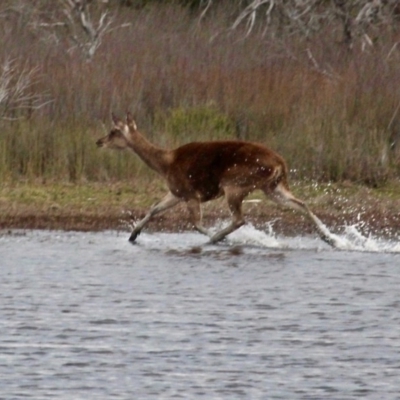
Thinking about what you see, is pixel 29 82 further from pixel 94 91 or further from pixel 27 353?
pixel 27 353

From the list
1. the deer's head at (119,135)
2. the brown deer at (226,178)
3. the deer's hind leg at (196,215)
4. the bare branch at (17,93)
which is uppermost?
the bare branch at (17,93)

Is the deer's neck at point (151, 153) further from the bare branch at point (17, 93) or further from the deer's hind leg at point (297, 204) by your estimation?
the bare branch at point (17, 93)

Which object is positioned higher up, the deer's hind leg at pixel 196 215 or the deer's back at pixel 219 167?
the deer's back at pixel 219 167

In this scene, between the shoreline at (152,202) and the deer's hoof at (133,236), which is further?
the shoreline at (152,202)

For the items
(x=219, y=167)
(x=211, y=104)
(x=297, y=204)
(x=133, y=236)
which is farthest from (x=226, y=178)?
(x=211, y=104)

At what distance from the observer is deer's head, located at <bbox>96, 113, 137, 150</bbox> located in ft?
48.6

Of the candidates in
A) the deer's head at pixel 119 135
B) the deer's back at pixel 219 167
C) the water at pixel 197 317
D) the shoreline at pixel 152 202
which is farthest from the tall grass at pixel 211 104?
the deer's back at pixel 219 167

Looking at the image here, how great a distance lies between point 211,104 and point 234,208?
4.40m

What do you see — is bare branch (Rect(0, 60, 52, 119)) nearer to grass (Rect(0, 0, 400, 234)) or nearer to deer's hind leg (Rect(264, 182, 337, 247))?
grass (Rect(0, 0, 400, 234))

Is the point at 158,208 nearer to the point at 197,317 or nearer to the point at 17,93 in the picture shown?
the point at 197,317

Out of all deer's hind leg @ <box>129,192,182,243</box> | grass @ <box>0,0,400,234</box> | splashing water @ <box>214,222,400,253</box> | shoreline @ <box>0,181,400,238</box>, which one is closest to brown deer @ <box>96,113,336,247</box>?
deer's hind leg @ <box>129,192,182,243</box>

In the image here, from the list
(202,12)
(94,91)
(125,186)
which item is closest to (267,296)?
(125,186)

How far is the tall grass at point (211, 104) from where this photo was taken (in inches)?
657

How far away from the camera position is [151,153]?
1452 centimetres
